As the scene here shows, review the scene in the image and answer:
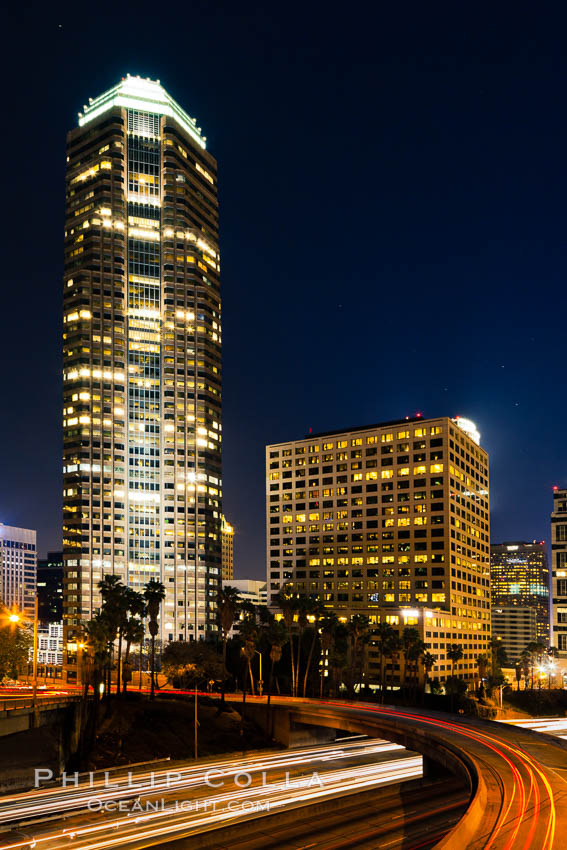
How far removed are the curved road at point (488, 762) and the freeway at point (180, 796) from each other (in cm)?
475

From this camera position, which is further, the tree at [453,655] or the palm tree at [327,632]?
the tree at [453,655]

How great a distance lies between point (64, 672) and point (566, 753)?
153362 mm

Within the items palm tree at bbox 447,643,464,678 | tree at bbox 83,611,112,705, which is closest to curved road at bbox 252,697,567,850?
tree at bbox 83,611,112,705

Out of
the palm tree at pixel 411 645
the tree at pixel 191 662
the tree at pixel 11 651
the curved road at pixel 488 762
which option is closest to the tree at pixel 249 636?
the curved road at pixel 488 762

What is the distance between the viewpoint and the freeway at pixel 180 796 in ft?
164

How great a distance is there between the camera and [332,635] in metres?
131

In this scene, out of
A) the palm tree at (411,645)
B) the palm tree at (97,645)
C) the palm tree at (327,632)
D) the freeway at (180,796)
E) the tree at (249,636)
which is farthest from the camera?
the palm tree at (411,645)

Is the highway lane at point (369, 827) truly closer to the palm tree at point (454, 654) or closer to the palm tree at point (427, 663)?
the palm tree at point (427, 663)

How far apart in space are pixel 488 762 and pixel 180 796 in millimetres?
26578

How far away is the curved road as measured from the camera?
124 feet

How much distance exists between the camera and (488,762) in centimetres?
5697

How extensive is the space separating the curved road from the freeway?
475cm

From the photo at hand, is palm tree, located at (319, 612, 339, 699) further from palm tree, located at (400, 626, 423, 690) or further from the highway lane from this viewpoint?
the highway lane

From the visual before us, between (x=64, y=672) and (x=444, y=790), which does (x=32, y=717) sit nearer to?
(x=444, y=790)
